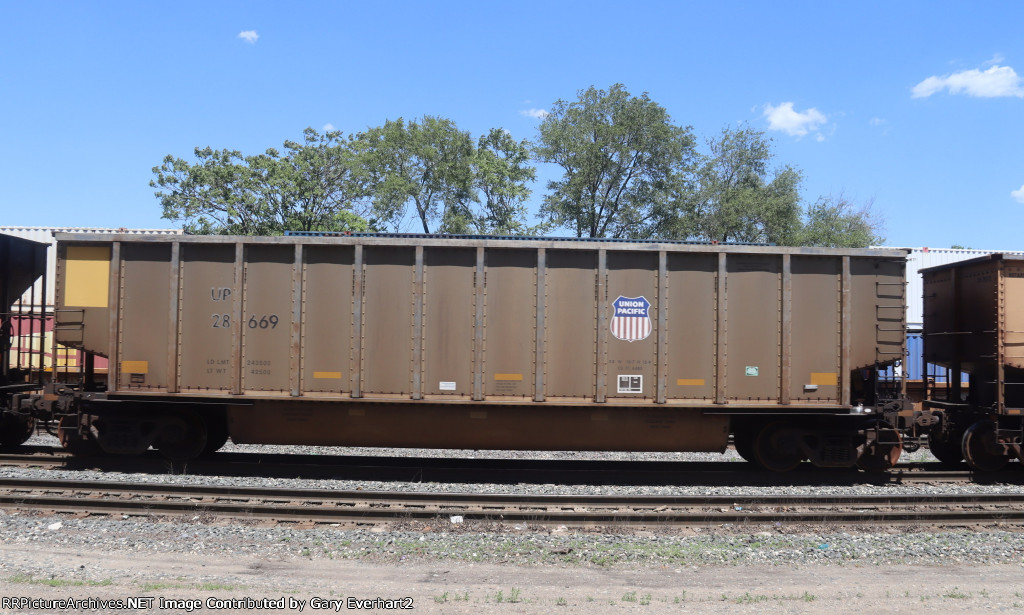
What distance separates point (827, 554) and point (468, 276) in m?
6.11

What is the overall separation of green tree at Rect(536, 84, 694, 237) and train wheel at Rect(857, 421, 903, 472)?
30045 millimetres

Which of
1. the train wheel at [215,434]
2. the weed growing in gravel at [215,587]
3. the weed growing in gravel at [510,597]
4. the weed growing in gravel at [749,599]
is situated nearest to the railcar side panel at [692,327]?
the weed growing in gravel at [749,599]

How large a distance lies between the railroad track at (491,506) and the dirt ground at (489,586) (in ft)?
4.89

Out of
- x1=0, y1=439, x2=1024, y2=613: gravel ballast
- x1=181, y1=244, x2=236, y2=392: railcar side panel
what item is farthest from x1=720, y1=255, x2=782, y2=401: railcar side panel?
x1=181, y1=244, x2=236, y2=392: railcar side panel

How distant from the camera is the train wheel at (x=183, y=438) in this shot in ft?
35.8

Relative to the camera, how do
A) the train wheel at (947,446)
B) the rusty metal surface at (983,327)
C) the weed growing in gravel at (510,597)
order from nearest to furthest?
the weed growing in gravel at (510,597), the rusty metal surface at (983,327), the train wheel at (947,446)

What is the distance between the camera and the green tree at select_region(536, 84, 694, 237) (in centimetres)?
3959

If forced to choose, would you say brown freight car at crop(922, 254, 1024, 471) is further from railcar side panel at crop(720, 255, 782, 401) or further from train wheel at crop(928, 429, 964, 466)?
railcar side panel at crop(720, 255, 782, 401)

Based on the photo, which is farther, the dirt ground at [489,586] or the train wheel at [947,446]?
the train wheel at [947,446]

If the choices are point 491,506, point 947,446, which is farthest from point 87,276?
point 947,446

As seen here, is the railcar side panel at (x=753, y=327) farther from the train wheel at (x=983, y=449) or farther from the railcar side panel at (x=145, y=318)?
the railcar side panel at (x=145, y=318)

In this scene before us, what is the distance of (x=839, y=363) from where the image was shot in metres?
10.5

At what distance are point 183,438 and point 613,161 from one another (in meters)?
33.4

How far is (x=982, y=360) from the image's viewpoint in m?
11.1
